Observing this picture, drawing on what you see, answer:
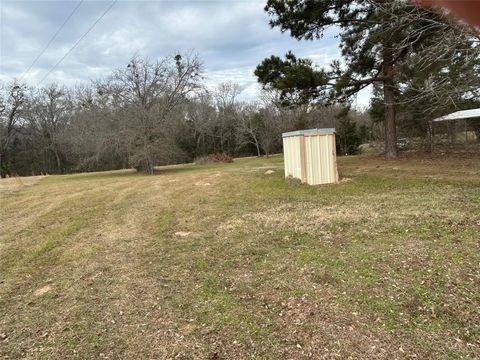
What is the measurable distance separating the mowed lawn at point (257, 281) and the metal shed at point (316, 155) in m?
1.50

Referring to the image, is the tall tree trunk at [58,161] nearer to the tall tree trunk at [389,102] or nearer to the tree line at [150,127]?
the tree line at [150,127]

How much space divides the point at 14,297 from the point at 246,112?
3254 centimetres

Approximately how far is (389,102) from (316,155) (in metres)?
5.10

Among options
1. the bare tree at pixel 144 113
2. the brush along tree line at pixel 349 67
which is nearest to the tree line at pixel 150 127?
the bare tree at pixel 144 113

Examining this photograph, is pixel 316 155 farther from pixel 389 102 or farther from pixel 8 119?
pixel 8 119

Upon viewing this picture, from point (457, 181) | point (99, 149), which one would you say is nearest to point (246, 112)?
point (99, 149)

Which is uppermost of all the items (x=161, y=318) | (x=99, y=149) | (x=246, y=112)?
(x=246, y=112)

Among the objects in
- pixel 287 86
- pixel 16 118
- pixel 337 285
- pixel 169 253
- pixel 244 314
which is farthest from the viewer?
pixel 16 118

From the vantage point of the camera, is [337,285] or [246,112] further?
[246,112]

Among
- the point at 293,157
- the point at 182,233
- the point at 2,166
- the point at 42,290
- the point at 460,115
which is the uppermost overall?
the point at 460,115

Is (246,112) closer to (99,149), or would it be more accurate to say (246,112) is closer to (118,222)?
(99,149)

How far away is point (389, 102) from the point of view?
11.9 metres

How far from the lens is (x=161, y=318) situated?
2.95 m

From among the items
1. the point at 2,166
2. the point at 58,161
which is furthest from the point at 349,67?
the point at 2,166
